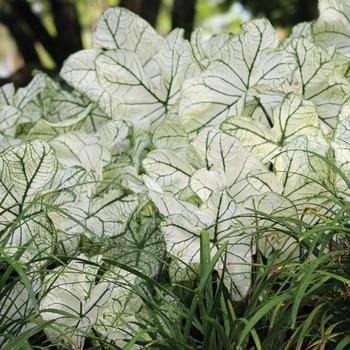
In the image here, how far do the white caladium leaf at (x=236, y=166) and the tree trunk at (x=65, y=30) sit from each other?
4.02 m

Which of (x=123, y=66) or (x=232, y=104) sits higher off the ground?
(x=123, y=66)

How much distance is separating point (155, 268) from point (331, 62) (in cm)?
52

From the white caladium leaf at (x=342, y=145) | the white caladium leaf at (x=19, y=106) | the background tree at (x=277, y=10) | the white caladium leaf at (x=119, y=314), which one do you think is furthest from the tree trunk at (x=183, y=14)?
the white caladium leaf at (x=119, y=314)

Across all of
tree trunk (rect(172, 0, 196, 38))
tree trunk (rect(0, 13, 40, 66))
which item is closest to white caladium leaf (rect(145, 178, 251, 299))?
tree trunk (rect(172, 0, 196, 38))

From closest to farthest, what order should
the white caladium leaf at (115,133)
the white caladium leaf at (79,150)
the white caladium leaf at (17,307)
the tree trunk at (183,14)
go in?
the white caladium leaf at (17,307), the white caladium leaf at (79,150), the white caladium leaf at (115,133), the tree trunk at (183,14)

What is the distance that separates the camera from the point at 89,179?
128 centimetres

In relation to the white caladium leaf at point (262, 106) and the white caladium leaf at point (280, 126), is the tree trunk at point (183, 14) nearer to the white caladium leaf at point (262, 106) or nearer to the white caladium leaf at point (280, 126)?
the white caladium leaf at point (262, 106)

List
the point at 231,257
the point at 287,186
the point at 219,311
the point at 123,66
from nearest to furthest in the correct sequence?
1. the point at 219,311
2. the point at 231,257
3. the point at 287,186
4. the point at 123,66

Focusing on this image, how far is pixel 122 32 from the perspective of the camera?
163 cm

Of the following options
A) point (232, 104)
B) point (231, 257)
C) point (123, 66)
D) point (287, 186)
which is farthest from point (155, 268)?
point (123, 66)

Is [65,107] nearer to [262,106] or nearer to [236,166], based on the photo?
[262,106]

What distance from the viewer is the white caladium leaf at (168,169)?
1273 millimetres

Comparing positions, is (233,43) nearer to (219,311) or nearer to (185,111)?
(185,111)

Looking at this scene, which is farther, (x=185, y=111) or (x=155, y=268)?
(x=185, y=111)
